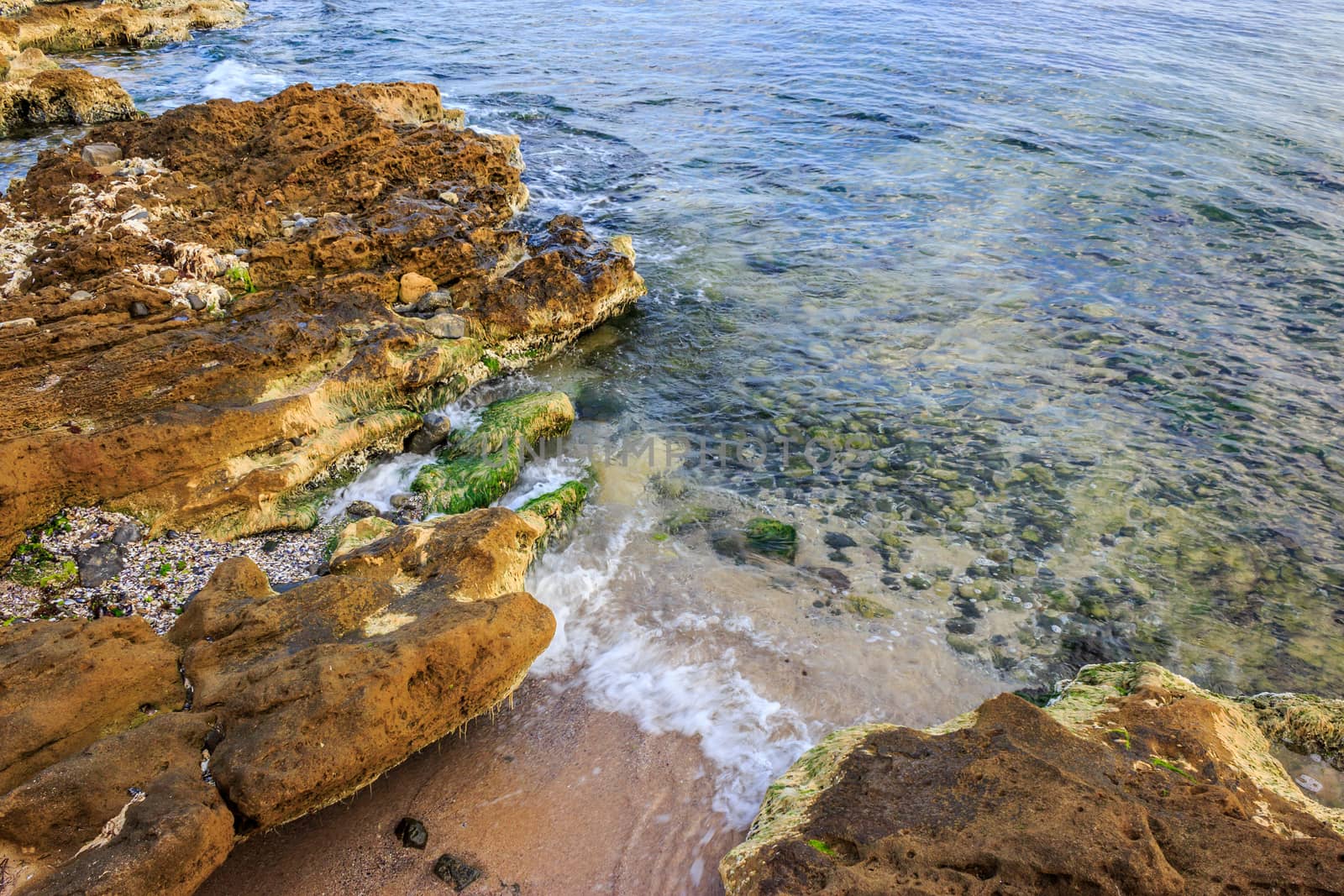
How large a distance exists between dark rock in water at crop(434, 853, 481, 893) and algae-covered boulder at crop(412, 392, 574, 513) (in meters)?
3.43

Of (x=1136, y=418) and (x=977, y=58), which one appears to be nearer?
(x=1136, y=418)

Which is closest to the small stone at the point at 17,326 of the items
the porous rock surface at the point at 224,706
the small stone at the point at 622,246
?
the porous rock surface at the point at 224,706

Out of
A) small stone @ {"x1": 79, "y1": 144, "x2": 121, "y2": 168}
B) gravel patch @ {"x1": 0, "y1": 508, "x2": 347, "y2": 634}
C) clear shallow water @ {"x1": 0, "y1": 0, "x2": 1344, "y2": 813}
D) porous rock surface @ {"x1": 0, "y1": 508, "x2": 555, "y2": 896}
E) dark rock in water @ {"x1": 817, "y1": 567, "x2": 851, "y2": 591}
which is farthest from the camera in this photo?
small stone @ {"x1": 79, "y1": 144, "x2": 121, "y2": 168}

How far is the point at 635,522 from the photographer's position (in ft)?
25.2

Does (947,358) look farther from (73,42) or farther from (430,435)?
(73,42)

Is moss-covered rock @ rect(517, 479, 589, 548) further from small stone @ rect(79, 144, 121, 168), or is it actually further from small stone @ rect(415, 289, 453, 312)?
small stone @ rect(79, 144, 121, 168)

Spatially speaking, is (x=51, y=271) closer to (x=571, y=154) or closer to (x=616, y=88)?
(x=571, y=154)

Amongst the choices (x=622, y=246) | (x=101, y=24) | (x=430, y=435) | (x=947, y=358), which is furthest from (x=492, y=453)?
(x=101, y=24)

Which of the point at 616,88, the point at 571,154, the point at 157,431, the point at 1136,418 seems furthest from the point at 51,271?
the point at 616,88

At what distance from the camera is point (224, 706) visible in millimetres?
4523

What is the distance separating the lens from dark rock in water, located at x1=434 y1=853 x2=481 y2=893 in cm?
447

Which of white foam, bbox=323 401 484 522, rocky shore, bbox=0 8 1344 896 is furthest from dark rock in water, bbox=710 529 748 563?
white foam, bbox=323 401 484 522

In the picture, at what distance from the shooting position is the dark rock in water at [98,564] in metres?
5.82

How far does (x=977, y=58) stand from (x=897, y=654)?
2144cm
